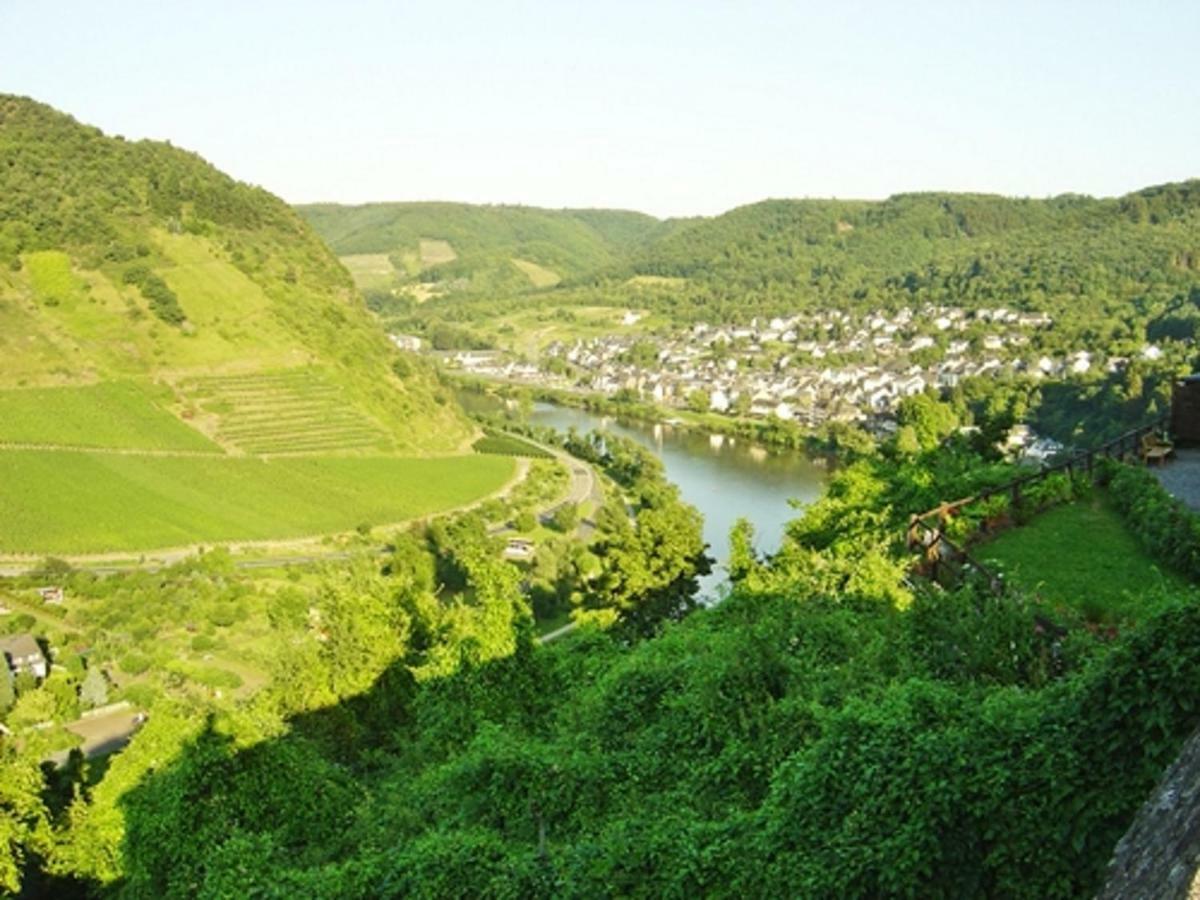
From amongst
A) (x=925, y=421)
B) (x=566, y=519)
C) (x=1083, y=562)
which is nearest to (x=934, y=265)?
(x=566, y=519)

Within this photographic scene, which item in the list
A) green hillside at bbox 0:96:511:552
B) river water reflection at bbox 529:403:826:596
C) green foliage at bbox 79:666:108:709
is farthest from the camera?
green hillside at bbox 0:96:511:552

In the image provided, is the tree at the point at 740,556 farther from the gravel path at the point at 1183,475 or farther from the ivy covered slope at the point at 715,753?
the gravel path at the point at 1183,475

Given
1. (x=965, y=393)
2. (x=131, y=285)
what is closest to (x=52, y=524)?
(x=131, y=285)

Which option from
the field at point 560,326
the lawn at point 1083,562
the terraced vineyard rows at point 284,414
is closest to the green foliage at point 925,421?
the lawn at point 1083,562

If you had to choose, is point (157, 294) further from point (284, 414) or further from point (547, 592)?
point (547, 592)

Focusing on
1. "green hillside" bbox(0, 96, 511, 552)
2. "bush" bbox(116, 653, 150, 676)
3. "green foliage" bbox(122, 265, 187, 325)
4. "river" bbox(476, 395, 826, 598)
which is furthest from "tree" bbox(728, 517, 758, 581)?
"green foliage" bbox(122, 265, 187, 325)

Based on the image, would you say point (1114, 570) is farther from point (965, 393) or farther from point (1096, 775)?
point (965, 393)

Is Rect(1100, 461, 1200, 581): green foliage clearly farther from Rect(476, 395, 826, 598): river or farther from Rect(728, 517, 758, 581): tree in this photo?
Rect(476, 395, 826, 598): river
